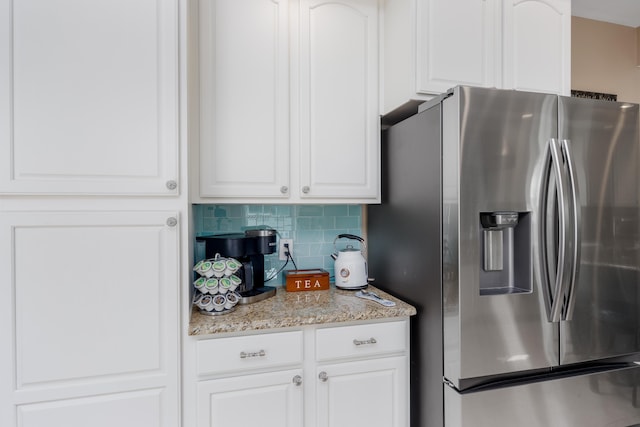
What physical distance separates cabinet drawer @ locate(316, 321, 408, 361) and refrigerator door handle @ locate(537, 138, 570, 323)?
57 cm

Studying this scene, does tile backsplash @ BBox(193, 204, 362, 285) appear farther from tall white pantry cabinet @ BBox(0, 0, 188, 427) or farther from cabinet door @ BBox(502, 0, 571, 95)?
cabinet door @ BBox(502, 0, 571, 95)

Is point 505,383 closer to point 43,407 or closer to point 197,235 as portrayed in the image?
point 197,235

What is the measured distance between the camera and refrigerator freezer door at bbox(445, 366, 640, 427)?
Result: 4.10ft

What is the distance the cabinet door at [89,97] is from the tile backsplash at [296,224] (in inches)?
22.2

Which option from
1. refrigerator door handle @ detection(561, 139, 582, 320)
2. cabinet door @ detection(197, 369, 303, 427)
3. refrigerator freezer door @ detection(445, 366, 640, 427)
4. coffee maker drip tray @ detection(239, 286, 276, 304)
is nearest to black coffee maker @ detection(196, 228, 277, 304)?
coffee maker drip tray @ detection(239, 286, 276, 304)

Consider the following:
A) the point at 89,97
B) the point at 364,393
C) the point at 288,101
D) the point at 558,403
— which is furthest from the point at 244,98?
the point at 558,403

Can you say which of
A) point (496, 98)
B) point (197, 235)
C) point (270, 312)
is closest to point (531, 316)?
point (496, 98)

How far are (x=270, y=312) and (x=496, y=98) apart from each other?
1200 millimetres

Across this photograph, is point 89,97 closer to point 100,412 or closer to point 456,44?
point 100,412

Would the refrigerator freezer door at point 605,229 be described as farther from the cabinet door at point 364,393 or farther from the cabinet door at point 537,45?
the cabinet door at point 364,393

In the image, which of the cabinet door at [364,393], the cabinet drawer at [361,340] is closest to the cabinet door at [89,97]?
the cabinet drawer at [361,340]

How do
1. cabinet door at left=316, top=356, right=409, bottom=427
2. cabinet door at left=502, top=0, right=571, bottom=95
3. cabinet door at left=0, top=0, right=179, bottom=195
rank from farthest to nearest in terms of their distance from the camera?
cabinet door at left=502, top=0, right=571, bottom=95
cabinet door at left=316, top=356, right=409, bottom=427
cabinet door at left=0, top=0, right=179, bottom=195

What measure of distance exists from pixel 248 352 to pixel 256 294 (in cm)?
31

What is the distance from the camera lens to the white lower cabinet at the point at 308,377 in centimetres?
127
